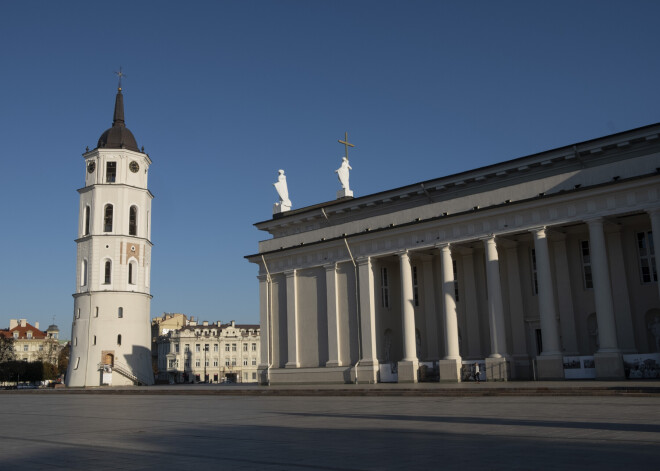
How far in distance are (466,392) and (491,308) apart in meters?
8.96

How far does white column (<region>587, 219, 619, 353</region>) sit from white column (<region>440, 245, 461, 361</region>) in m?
7.34

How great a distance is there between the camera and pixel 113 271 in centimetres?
6391

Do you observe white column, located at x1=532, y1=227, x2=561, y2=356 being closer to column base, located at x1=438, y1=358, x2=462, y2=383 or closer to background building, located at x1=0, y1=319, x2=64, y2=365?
column base, located at x1=438, y1=358, x2=462, y2=383

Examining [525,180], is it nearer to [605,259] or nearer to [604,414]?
[605,259]

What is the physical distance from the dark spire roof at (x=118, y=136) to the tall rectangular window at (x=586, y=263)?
49.4 metres

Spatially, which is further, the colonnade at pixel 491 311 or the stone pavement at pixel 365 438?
the colonnade at pixel 491 311

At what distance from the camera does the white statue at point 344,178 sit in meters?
44.8

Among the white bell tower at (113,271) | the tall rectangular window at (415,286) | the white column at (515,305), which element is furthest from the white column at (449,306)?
the white bell tower at (113,271)

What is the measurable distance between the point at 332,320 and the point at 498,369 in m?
11.0

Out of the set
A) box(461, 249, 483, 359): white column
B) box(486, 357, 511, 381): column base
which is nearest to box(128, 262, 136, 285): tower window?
box(461, 249, 483, 359): white column

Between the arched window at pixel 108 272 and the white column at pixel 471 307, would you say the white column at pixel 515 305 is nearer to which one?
the white column at pixel 471 307

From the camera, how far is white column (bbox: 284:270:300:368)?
40.9 metres

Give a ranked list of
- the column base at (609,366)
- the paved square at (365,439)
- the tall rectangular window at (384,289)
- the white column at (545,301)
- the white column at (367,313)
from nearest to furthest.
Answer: the paved square at (365,439) < the column base at (609,366) < the white column at (545,301) < the white column at (367,313) < the tall rectangular window at (384,289)

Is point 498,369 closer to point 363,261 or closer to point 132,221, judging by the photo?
point 363,261
